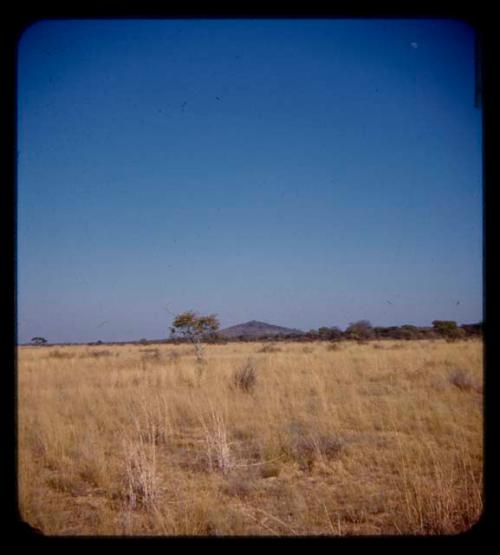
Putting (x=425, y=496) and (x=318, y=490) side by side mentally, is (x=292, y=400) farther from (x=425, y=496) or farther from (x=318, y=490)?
(x=425, y=496)

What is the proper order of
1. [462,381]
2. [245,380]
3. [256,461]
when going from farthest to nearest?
[245,380] < [462,381] < [256,461]

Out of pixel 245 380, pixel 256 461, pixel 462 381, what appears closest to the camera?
pixel 256 461

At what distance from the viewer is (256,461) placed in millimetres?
4855

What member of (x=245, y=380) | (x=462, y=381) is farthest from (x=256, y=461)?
(x=462, y=381)

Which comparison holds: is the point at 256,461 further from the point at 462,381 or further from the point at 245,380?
the point at 462,381

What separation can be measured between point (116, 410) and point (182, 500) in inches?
154

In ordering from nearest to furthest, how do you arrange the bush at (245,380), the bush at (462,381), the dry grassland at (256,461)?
the dry grassland at (256,461) < the bush at (462,381) < the bush at (245,380)

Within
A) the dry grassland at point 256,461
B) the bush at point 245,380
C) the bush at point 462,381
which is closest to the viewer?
the dry grassland at point 256,461

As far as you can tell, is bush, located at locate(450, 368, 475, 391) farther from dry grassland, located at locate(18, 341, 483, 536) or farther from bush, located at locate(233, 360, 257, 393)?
bush, located at locate(233, 360, 257, 393)

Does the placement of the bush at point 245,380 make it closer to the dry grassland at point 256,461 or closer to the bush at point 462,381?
the dry grassland at point 256,461

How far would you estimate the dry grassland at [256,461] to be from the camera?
335 cm

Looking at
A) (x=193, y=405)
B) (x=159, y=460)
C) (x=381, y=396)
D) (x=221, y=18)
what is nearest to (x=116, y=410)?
(x=193, y=405)

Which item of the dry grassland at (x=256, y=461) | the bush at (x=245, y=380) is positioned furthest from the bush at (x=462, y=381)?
the bush at (x=245, y=380)

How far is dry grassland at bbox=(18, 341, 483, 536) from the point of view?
3.35 metres
